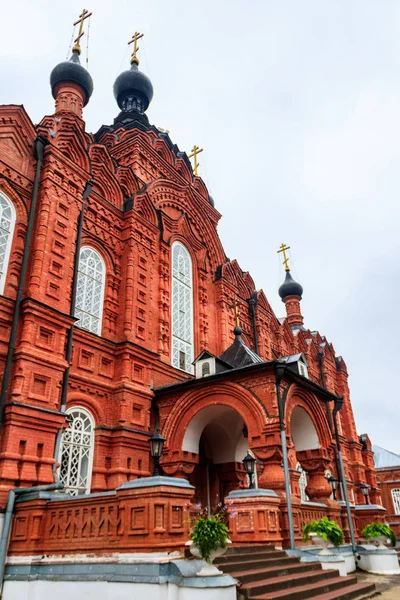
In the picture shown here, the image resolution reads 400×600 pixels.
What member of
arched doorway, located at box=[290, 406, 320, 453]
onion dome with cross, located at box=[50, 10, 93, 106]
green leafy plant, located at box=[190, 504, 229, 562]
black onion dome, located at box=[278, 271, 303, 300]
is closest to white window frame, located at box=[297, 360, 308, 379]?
arched doorway, located at box=[290, 406, 320, 453]

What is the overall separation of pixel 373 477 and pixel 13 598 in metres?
22.3

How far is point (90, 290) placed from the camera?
11883 millimetres

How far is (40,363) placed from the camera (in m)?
9.20

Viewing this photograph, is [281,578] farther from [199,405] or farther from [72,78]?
[72,78]

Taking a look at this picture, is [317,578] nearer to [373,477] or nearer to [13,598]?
[13,598]

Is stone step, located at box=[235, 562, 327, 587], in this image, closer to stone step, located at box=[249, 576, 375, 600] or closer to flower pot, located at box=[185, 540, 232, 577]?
stone step, located at box=[249, 576, 375, 600]

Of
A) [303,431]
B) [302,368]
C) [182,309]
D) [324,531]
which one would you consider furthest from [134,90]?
[324,531]

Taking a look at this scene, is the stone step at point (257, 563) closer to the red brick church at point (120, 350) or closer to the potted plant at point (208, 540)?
the red brick church at point (120, 350)

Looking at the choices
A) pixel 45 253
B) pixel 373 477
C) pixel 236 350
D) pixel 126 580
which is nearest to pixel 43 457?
pixel 126 580

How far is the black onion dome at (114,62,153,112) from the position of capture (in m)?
19.6

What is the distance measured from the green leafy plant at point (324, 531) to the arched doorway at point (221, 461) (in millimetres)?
3964

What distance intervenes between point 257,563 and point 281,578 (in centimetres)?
48

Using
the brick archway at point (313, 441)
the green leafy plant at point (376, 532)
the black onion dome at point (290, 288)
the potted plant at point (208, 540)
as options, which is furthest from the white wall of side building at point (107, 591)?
the black onion dome at point (290, 288)

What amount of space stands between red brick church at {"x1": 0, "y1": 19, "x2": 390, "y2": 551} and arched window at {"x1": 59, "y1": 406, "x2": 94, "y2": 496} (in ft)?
0.10
